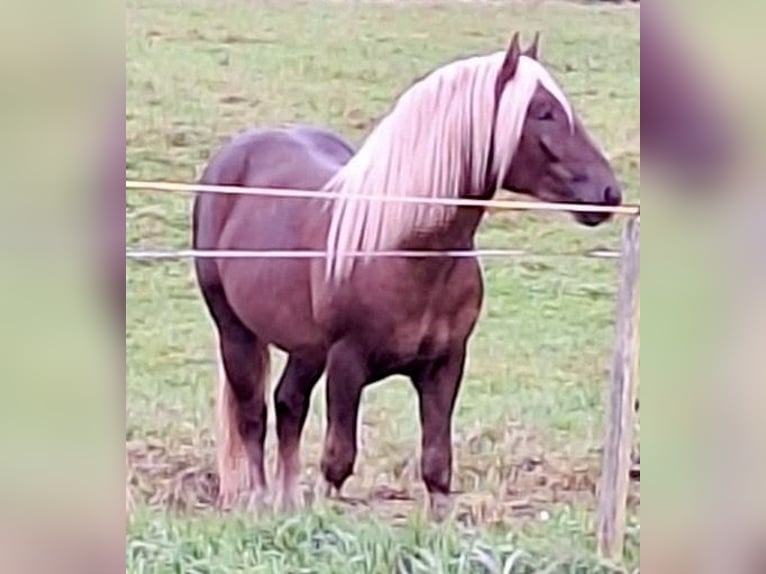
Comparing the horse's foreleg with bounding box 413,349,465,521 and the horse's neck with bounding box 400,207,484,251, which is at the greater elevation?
the horse's neck with bounding box 400,207,484,251

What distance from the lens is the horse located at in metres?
1.78

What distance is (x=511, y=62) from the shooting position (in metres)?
1.81

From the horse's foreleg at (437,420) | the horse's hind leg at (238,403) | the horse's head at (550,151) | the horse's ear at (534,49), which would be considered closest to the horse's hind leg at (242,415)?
the horse's hind leg at (238,403)

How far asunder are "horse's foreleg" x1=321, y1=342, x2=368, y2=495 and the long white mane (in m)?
0.11

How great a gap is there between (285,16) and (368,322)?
1.42 feet

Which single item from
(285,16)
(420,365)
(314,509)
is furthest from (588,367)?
(285,16)

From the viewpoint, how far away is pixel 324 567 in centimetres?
180

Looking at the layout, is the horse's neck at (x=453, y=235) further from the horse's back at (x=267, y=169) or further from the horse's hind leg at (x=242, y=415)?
the horse's hind leg at (x=242, y=415)

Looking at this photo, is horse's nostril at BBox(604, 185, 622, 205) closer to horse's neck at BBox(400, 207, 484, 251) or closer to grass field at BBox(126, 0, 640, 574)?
grass field at BBox(126, 0, 640, 574)

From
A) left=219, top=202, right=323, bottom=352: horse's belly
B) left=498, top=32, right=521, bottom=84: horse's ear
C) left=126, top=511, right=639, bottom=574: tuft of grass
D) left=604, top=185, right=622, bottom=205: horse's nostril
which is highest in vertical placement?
left=498, top=32, right=521, bottom=84: horse's ear

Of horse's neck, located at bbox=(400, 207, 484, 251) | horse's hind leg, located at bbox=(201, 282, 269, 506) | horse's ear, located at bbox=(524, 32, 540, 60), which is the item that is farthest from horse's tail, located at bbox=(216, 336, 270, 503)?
horse's ear, located at bbox=(524, 32, 540, 60)

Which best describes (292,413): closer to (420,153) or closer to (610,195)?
(420,153)

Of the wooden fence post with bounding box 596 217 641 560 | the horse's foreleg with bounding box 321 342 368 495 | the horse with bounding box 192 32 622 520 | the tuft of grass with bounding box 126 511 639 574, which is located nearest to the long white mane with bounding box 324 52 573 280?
the horse with bounding box 192 32 622 520
